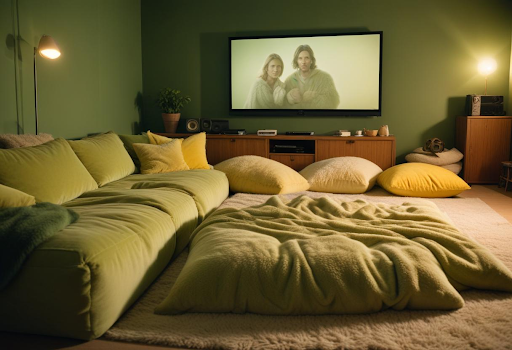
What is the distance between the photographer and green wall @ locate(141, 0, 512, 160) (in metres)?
5.49

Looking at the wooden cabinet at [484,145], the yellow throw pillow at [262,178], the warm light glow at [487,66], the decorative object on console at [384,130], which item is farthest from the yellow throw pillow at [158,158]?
the warm light glow at [487,66]

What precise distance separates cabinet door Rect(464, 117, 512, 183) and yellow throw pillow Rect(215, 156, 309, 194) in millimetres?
2143

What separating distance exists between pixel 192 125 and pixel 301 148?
1381 mm

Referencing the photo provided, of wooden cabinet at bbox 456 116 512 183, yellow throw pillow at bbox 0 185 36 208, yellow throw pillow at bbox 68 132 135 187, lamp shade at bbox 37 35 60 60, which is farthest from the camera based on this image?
wooden cabinet at bbox 456 116 512 183

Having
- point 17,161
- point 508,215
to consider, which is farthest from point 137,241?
point 508,215

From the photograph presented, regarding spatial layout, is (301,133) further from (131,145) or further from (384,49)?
(131,145)

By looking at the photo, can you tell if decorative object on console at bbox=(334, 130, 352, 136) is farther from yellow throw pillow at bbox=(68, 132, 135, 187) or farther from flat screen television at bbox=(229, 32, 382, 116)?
yellow throw pillow at bbox=(68, 132, 135, 187)

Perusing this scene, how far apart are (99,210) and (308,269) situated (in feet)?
3.91

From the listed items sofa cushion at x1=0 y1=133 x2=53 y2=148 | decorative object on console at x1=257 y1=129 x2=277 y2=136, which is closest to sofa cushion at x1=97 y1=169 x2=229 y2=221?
sofa cushion at x1=0 y1=133 x2=53 y2=148

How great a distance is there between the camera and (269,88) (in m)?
5.86

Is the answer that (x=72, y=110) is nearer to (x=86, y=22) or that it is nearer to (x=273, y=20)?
(x=86, y=22)

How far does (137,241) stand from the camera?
2.19 meters

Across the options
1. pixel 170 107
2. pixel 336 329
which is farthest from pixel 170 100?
pixel 336 329

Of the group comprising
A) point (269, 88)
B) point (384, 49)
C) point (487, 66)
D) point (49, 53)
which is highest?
point (384, 49)
